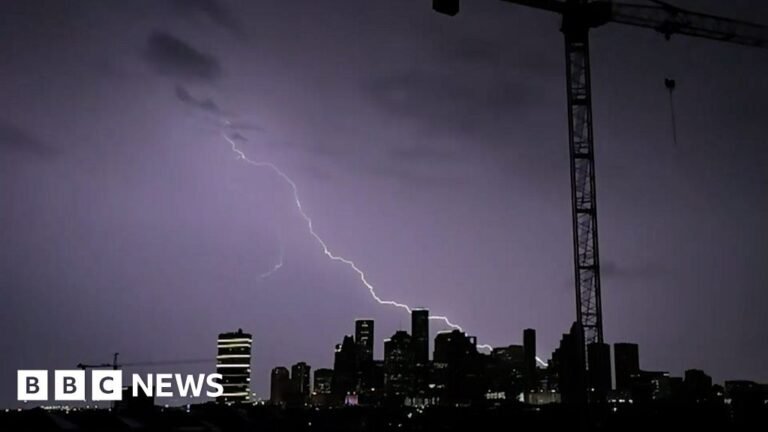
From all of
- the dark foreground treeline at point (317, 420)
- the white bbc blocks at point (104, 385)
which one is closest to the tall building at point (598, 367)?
the dark foreground treeline at point (317, 420)

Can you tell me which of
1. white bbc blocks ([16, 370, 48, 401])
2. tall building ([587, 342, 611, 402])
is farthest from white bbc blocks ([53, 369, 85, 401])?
tall building ([587, 342, 611, 402])

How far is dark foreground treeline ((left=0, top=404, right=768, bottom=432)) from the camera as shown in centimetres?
5181

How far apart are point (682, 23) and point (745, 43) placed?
10.5 metres

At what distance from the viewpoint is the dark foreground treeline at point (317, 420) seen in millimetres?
51812

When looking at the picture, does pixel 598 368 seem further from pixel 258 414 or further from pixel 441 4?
pixel 441 4

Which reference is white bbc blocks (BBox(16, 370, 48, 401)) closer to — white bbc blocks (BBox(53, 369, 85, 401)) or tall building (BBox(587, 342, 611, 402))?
white bbc blocks (BBox(53, 369, 85, 401))

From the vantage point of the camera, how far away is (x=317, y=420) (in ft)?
315

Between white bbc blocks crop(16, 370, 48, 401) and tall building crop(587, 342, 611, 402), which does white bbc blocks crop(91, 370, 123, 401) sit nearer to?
white bbc blocks crop(16, 370, 48, 401)

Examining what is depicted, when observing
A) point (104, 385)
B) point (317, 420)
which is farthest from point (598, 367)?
point (104, 385)

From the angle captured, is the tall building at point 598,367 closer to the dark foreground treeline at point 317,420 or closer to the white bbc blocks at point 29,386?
the dark foreground treeline at point 317,420

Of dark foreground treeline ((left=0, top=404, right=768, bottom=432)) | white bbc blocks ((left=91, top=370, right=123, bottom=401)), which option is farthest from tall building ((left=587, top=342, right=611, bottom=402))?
white bbc blocks ((left=91, top=370, right=123, bottom=401))

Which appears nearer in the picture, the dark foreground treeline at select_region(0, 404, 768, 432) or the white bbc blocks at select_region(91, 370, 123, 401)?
the dark foreground treeline at select_region(0, 404, 768, 432)

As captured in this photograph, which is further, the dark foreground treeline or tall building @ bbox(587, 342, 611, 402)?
tall building @ bbox(587, 342, 611, 402)

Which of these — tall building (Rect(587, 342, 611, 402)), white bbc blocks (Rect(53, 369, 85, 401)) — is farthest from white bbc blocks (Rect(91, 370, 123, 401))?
tall building (Rect(587, 342, 611, 402))
